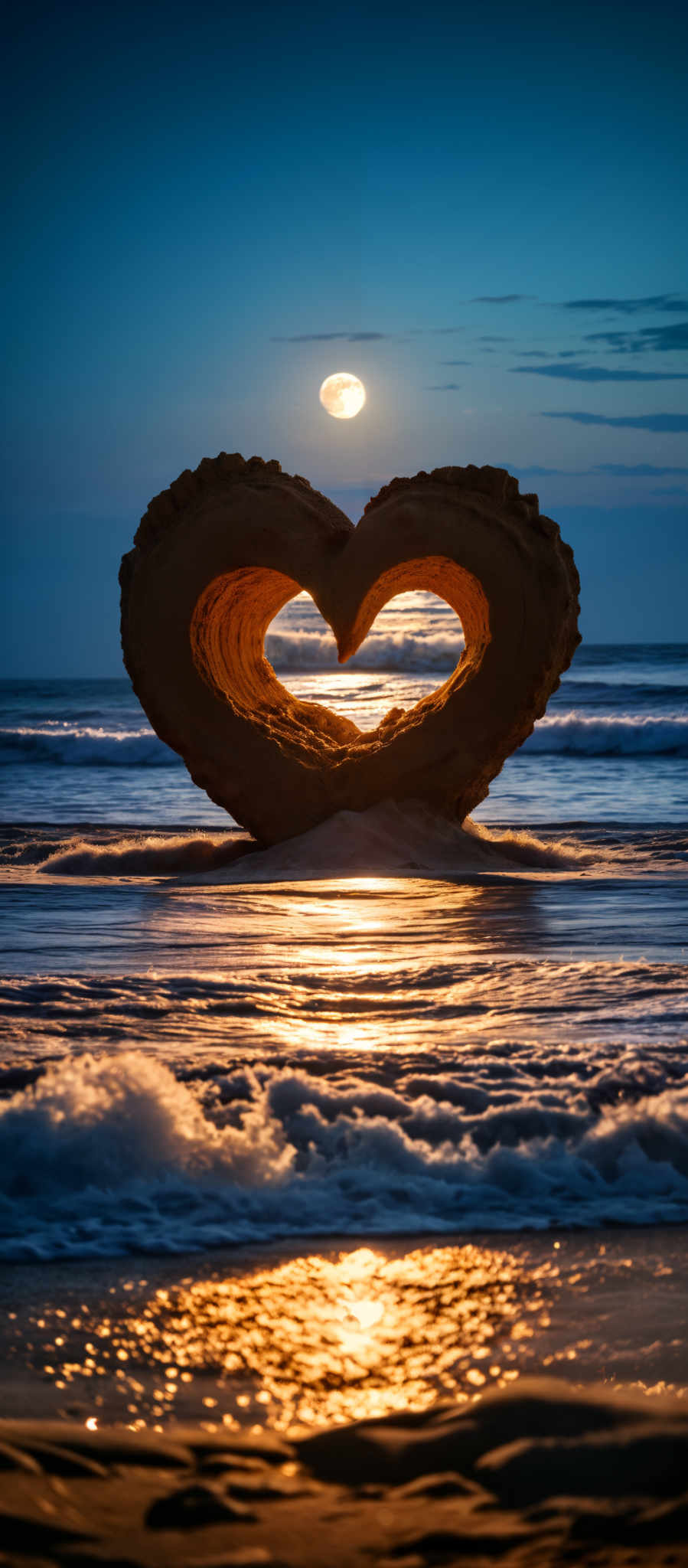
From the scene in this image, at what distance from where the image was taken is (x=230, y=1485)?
67.1 inches

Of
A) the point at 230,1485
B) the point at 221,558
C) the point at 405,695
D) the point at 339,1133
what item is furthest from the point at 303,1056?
the point at 405,695

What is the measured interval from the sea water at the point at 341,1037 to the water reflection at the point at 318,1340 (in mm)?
184

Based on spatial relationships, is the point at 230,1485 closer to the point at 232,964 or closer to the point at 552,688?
the point at 232,964

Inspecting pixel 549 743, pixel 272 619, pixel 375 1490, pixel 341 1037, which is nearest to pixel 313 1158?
pixel 341 1037

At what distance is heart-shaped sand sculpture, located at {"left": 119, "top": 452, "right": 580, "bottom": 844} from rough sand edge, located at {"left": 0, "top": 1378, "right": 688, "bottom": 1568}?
216 inches

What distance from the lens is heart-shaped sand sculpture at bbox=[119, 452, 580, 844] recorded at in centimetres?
706

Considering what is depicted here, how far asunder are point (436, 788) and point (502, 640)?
3.18 ft

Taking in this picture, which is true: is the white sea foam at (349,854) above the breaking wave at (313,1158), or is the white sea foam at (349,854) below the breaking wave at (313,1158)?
above

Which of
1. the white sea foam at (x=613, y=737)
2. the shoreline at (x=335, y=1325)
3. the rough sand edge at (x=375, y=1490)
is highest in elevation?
the white sea foam at (x=613, y=737)

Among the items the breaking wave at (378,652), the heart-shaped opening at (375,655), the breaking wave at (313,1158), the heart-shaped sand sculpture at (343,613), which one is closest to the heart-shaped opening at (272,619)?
the heart-shaped sand sculpture at (343,613)

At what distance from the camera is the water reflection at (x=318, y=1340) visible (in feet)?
6.26

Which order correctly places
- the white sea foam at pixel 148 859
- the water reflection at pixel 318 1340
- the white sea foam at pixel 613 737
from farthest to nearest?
the white sea foam at pixel 613 737
the white sea foam at pixel 148 859
the water reflection at pixel 318 1340

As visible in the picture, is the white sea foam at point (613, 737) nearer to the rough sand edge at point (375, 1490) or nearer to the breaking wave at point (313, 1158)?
the breaking wave at point (313, 1158)

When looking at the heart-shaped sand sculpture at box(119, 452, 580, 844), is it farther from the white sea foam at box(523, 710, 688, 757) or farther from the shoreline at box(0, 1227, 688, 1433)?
the white sea foam at box(523, 710, 688, 757)
